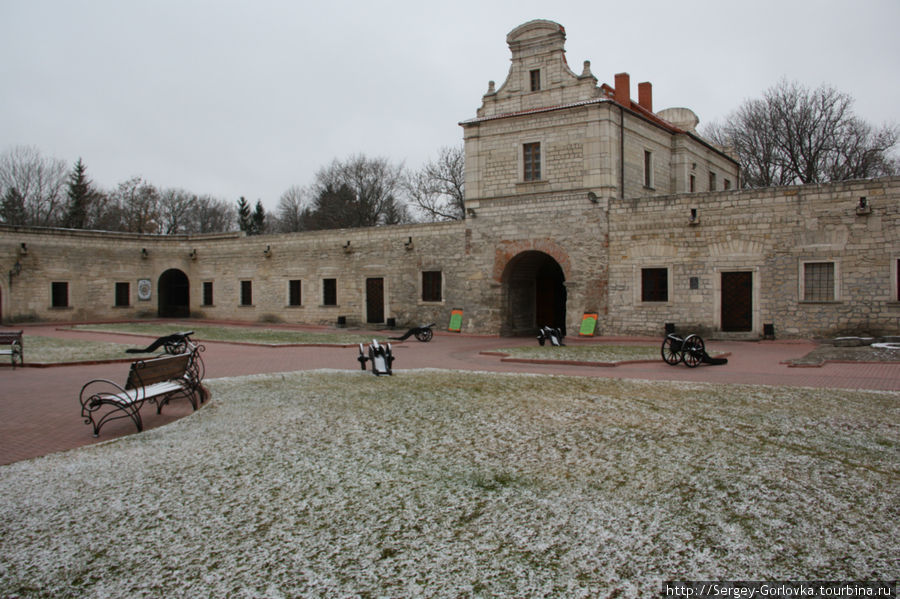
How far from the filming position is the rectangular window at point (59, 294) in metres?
29.2

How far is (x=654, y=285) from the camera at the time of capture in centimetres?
1939

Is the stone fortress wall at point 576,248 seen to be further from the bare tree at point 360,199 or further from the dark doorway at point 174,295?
the bare tree at point 360,199

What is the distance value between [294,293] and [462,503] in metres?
24.7

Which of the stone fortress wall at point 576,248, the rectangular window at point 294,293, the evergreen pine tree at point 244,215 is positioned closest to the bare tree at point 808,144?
the stone fortress wall at point 576,248

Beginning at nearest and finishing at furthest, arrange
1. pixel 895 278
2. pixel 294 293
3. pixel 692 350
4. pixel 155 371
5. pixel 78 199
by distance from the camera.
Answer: pixel 155 371, pixel 692 350, pixel 895 278, pixel 294 293, pixel 78 199

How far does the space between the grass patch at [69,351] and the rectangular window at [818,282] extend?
57.7 ft

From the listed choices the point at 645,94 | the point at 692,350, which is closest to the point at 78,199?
the point at 645,94

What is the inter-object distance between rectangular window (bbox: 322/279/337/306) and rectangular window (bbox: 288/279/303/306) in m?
1.42

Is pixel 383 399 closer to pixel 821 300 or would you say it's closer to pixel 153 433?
pixel 153 433

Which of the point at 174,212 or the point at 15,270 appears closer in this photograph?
the point at 15,270

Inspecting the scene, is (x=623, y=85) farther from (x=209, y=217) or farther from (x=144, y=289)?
(x=209, y=217)

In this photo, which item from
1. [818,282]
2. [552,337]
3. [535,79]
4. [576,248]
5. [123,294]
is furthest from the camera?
[123,294]

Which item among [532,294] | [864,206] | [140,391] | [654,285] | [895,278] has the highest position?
[864,206]

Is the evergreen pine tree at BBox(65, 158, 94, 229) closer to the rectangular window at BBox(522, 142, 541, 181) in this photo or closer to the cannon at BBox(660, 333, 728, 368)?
the rectangular window at BBox(522, 142, 541, 181)
